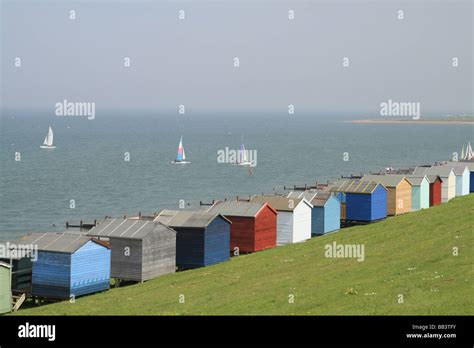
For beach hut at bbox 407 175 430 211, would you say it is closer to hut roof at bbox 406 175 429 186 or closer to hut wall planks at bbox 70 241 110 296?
hut roof at bbox 406 175 429 186

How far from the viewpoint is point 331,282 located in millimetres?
33312

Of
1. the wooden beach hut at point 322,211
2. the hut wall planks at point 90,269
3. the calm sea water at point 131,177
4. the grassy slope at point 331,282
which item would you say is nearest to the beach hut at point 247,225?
the grassy slope at point 331,282

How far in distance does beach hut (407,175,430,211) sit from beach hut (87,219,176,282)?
1219 inches

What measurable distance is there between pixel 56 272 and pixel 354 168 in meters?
115

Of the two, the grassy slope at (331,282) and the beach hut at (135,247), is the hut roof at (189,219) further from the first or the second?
the grassy slope at (331,282)

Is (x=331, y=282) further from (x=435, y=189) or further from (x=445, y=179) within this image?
(x=445, y=179)

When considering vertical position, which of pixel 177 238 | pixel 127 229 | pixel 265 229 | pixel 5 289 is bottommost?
pixel 5 289

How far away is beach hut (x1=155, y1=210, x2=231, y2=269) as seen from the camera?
4359 centimetres

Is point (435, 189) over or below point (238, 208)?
over

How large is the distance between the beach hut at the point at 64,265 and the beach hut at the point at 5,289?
1.54 m

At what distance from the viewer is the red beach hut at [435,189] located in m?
68.3

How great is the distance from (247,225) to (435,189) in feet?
86.9

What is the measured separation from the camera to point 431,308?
83.6ft

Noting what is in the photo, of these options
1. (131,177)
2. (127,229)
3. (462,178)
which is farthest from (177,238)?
(131,177)
